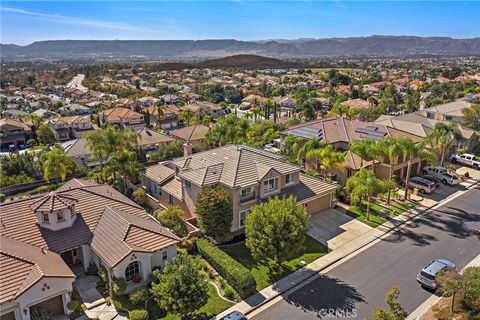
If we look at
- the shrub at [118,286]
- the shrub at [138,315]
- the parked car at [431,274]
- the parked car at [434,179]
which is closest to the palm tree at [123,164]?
the shrub at [118,286]

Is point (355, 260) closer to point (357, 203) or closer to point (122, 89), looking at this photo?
point (357, 203)

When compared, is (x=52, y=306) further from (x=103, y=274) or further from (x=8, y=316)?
(x=103, y=274)

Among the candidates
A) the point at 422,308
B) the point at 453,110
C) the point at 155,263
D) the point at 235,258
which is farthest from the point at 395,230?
the point at 453,110

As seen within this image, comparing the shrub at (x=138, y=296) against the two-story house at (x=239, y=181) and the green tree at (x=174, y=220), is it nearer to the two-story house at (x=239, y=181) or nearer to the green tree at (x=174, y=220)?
Answer: the green tree at (x=174, y=220)

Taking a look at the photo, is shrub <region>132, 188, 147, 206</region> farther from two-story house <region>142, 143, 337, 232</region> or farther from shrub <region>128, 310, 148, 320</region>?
shrub <region>128, 310, 148, 320</region>

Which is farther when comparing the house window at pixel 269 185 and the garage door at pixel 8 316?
the house window at pixel 269 185

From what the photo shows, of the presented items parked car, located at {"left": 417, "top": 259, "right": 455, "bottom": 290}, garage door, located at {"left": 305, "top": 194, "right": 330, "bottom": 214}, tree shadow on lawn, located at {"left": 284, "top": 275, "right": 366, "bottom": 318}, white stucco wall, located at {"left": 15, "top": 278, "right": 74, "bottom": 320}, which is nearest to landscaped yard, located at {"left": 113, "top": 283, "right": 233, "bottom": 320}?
white stucco wall, located at {"left": 15, "top": 278, "right": 74, "bottom": 320}
